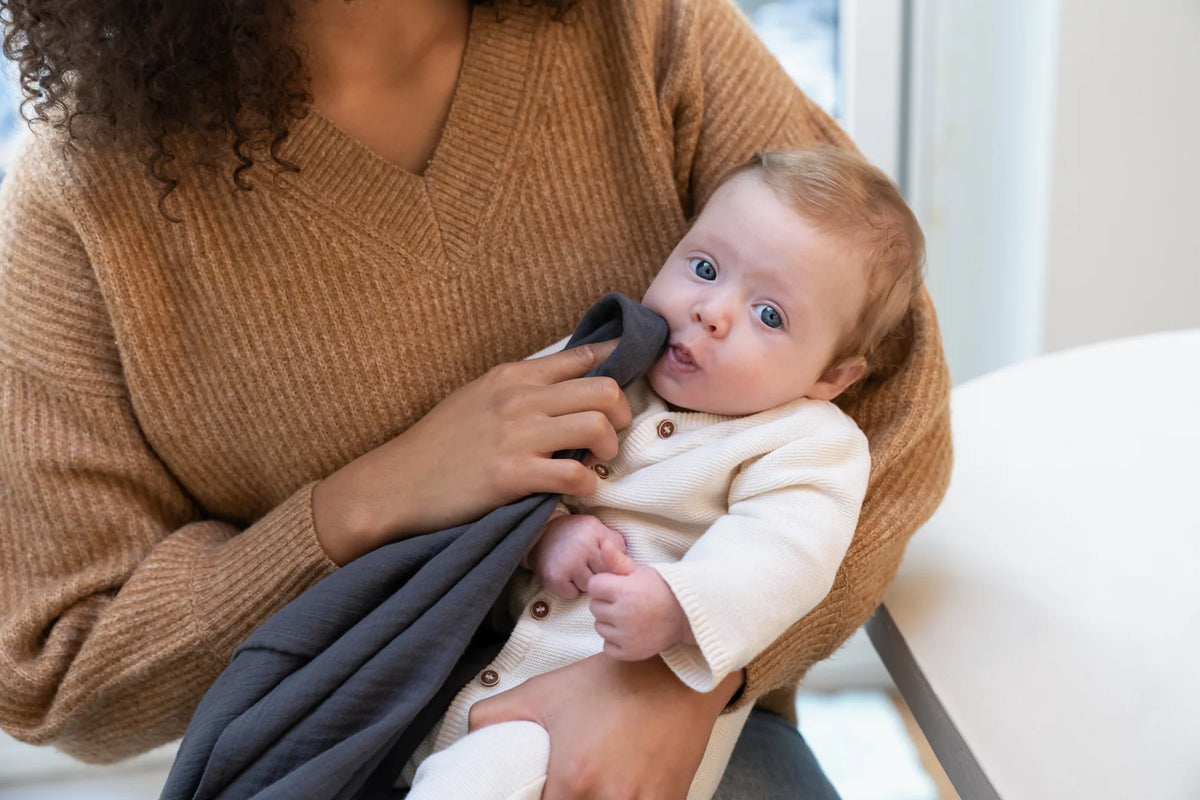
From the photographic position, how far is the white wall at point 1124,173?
1.56 m

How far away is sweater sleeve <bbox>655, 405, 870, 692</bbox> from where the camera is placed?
0.82 metres

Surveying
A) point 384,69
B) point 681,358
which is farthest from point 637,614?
point 384,69

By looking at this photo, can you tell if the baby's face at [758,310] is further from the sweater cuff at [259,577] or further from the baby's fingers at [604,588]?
the sweater cuff at [259,577]

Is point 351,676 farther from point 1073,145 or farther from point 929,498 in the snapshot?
point 1073,145

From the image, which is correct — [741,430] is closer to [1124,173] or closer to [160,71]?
[160,71]

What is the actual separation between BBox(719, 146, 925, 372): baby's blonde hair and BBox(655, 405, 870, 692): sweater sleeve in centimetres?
12

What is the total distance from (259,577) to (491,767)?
0.32 m

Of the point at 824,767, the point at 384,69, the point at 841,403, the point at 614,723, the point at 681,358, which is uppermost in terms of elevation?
the point at 384,69

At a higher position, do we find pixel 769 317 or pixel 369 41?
pixel 369 41

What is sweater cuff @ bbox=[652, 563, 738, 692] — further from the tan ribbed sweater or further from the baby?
the tan ribbed sweater

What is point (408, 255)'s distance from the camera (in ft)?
3.49

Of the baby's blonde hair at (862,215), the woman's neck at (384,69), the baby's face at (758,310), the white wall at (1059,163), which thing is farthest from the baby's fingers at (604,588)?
the white wall at (1059,163)

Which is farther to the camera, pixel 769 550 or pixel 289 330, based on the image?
pixel 289 330

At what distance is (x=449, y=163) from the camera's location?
1077 mm
